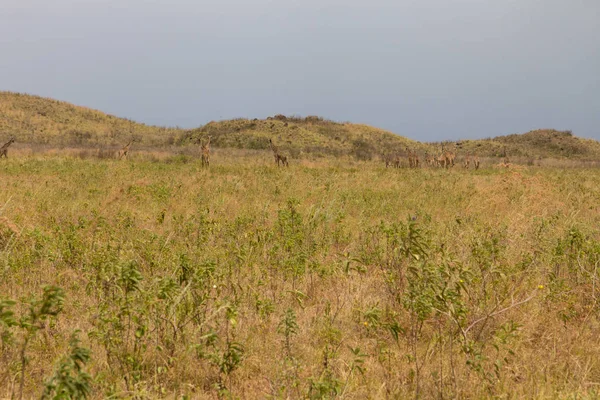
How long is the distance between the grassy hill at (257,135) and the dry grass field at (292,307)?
27.0 meters

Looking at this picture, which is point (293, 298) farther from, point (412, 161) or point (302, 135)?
point (302, 135)

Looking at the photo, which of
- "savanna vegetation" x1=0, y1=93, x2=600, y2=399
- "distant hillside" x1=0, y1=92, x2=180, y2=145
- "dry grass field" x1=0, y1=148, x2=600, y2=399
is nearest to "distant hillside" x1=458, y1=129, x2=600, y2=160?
"distant hillside" x1=0, y1=92, x2=180, y2=145

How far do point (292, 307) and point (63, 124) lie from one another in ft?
180

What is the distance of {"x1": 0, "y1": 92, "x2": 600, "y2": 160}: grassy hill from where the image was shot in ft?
131

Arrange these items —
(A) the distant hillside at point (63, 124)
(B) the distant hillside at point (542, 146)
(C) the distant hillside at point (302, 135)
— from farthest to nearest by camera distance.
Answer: (B) the distant hillside at point (542, 146), (A) the distant hillside at point (63, 124), (C) the distant hillside at point (302, 135)

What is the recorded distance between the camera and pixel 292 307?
423 centimetres

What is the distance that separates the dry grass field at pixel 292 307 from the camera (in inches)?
111

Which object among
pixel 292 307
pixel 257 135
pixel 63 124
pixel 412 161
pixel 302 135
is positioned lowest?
pixel 292 307

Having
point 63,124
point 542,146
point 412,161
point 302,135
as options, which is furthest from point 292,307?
point 63,124

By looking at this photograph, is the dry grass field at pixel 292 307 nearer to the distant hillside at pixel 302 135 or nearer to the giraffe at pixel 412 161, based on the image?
the giraffe at pixel 412 161

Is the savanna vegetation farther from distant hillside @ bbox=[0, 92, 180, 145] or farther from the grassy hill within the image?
distant hillside @ bbox=[0, 92, 180, 145]

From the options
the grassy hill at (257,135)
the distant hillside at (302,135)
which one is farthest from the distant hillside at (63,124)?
the distant hillside at (302,135)

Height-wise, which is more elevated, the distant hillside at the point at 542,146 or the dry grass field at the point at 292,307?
the distant hillside at the point at 542,146

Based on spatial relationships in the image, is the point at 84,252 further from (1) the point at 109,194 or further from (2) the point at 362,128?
(2) the point at 362,128
